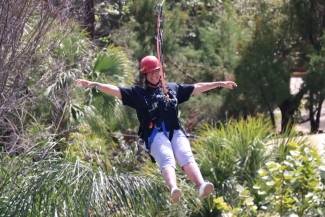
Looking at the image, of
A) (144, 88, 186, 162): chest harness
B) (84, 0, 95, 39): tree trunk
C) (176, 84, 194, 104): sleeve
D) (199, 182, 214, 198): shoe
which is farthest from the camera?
(84, 0, 95, 39): tree trunk

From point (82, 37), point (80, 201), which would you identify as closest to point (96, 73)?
point (82, 37)

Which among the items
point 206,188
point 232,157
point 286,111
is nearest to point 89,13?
point 232,157

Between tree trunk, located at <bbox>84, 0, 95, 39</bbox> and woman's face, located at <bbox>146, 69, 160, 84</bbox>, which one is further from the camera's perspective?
tree trunk, located at <bbox>84, 0, 95, 39</bbox>

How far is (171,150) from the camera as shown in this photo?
6.06 meters

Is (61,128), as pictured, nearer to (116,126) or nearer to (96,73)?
(96,73)

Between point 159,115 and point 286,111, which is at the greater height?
point 159,115

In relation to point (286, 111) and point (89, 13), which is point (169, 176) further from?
point (286, 111)

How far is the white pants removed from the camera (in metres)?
5.97

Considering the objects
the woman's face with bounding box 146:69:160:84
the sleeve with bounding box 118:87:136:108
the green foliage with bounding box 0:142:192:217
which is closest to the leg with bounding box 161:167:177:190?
the sleeve with bounding box 118:87:136:108

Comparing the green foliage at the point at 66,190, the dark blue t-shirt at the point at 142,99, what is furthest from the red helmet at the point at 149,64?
the green foliage at the point at 66,190

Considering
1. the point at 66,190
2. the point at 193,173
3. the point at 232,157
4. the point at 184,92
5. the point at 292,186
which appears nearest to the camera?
the point at 193,173

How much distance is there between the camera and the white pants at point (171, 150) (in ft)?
19.6

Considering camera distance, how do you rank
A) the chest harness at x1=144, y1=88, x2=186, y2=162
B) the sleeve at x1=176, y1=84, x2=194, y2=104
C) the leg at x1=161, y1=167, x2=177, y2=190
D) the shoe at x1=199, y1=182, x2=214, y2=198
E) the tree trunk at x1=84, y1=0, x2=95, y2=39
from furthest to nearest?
the tree trunk at x1=84, y1=0, x2=95, y2=39, the sleeve at x1=176, y1=84, x2=194, y2=104, the chest harness at x1=144, y1=88, x2=186, y2=162, the leg at x1=161, y1=167, x2=177, y2=190, the shoe at x1=199, y1=182, x2=214, y2=198

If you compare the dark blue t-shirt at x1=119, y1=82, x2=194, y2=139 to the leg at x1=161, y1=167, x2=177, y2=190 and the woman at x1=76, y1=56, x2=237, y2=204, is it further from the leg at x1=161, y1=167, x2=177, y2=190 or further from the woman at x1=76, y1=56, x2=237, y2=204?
the leg at x1=161, y1=167, x2=177, y2=190
